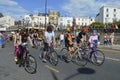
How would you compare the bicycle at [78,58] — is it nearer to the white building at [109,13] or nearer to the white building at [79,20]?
the white building at [109,13]

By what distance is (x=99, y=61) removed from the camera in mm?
13016

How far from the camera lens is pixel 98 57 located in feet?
42.5

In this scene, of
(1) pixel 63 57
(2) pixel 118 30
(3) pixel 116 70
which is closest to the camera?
(3) pixel 116 70

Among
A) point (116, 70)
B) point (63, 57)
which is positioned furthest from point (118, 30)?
point (116, 70)

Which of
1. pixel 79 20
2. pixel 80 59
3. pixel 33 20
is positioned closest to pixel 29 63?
pixel 80 59

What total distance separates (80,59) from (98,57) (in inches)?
34.5

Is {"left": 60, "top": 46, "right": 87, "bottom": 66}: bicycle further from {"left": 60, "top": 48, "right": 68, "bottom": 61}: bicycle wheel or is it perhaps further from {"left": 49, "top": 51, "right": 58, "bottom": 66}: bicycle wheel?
{"left": 49, "top": 51, "right": 58, "bottom": 66}: bicycle wheel

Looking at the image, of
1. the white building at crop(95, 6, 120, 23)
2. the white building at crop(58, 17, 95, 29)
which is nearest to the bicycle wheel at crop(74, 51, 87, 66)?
the white building at crop(95, 6, 120, 23)

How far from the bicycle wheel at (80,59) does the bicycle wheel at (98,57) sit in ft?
1.52

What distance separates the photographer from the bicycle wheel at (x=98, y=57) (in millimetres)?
12917

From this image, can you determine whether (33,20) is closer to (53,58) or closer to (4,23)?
(4,23)

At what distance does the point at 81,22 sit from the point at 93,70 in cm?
14863

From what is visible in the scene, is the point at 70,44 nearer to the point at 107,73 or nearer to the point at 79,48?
the point at 79,48

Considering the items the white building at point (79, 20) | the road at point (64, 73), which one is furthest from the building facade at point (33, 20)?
the road at point (64, 73)
